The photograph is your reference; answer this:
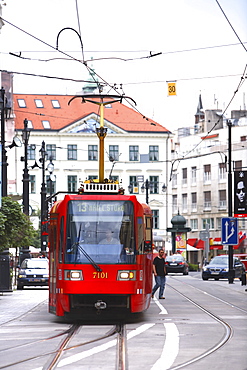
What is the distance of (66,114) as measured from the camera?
104062mm

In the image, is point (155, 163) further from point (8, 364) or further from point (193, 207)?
point (8, 364)

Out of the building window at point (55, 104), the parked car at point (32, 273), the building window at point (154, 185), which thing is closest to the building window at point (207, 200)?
the building window at point (154, 185)

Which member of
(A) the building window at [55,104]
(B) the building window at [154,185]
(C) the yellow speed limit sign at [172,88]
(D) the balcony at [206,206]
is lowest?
(D) the balcony at [206,206]

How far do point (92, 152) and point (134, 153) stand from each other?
5168 millimetres

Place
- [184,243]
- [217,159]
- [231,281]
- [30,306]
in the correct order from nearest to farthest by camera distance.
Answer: [30,306] → [231,281] → [184,243] → [217,159]

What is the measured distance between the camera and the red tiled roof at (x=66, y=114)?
101 metres

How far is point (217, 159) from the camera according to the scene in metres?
102

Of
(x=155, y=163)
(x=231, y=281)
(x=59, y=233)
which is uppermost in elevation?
(x=155, y=163)

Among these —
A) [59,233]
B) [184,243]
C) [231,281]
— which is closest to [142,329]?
[59,233]

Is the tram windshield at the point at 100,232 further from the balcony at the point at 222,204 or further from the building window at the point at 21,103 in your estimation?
the building window at the point at 21,103

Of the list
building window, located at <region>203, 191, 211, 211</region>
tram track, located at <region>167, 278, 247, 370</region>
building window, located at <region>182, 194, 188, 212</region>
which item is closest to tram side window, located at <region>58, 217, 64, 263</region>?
tram track, located at <region>167, 278, 247, 370</region>

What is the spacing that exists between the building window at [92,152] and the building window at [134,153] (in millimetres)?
4160

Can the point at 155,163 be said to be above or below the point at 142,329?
above

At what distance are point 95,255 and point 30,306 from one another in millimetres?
8716
